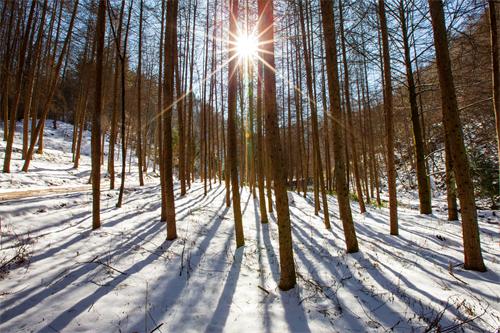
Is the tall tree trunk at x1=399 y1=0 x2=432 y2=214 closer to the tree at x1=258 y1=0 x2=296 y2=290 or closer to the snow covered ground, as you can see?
the tree at x1=258 y1=0 x2=296 y2=290

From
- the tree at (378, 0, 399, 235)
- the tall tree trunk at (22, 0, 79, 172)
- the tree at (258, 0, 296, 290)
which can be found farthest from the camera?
the tall tree trunk at (22, 0, 79, 172)

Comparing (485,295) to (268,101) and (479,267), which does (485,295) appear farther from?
(268,101)

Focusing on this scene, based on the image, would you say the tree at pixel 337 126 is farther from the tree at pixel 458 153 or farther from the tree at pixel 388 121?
the tree at pixel 388 121

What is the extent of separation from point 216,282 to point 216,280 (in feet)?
0.25

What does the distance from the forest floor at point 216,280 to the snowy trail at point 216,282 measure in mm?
21

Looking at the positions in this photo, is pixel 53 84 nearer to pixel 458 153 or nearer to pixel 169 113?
pixel 169 113

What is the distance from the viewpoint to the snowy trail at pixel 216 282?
116 inches

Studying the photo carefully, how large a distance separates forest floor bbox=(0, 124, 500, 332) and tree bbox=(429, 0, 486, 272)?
1.24 ft

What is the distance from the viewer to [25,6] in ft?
41.9

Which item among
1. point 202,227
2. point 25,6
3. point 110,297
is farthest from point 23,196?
point 25,6

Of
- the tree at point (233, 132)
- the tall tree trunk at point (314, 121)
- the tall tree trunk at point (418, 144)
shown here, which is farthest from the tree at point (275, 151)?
the tall tree trunk at point (418, 144)

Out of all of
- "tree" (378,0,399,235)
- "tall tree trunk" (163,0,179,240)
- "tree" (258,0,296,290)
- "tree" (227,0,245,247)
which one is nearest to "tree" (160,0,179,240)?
"tall tree trunk" (163,0,179,240)

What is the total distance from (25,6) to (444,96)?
1930 cm

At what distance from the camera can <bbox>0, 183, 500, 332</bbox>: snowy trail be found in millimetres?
2938
